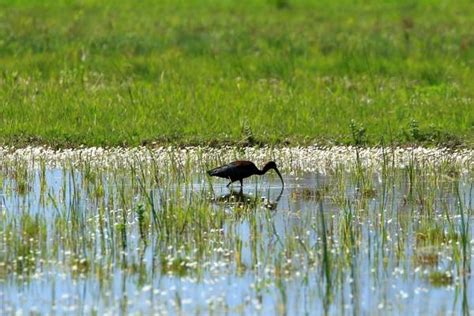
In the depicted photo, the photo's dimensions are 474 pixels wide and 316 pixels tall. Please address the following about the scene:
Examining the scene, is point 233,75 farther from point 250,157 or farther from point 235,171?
point 235,171

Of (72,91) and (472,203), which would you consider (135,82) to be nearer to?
(72,91)

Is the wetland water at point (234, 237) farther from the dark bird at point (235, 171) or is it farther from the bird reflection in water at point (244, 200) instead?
the dark bird at point (235, 171)

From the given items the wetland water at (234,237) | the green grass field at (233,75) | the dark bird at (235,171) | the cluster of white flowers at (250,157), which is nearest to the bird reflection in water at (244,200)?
the wetland water at (234,237)

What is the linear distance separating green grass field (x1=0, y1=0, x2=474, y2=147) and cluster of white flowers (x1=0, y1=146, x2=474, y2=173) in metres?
0.40

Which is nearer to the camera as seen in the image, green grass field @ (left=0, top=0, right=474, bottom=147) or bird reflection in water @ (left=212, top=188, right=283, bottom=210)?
bird reflection in water @ (left=212, top=188, right=283, bottom=210)

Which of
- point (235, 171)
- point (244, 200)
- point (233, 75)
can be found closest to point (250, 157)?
point (235, 171)

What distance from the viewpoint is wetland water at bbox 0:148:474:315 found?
8.64 m

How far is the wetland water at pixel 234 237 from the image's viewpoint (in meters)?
8.64

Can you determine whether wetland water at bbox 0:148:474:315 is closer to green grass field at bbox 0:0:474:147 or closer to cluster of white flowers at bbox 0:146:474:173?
cluster of white flowers at bbox 0:146:474:173

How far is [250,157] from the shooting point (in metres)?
14.4

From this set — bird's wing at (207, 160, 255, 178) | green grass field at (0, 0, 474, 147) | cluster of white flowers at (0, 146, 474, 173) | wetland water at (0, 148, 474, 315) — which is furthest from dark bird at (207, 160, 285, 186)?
green grass field at (0, 0, 474, 147)

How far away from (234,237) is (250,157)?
171 inches

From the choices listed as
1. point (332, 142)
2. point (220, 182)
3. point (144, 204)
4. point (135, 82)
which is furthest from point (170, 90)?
point (144, 204)

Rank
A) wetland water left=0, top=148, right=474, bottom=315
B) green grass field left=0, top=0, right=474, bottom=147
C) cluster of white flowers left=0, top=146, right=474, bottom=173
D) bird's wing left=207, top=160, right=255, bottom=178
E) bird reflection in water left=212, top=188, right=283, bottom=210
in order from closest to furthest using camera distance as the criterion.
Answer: wetland water left=0, top=148, right=474, bottom=315 < bird reflection in water left=212, top=188, right=283, bottom=210 < bird's wing left=207, top=160, right=255, bottom=178 < cluster of white flowers left=0, top=146, right=474, bottom=173 < green grass field left=0, top=0, right=474, bottom=147
